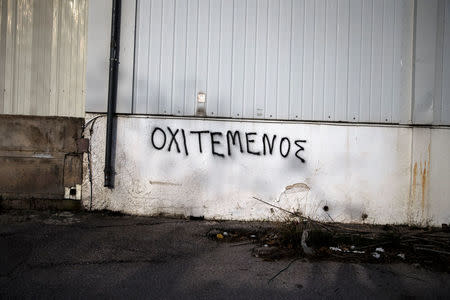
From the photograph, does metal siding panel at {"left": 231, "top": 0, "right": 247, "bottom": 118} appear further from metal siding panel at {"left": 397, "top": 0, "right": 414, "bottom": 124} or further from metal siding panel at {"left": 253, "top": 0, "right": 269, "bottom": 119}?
metal siding panel at {"left": 397, "top": 0, "right": 414, "bottom": 124}

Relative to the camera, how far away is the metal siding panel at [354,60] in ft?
15.5

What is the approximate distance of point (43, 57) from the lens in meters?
4.92

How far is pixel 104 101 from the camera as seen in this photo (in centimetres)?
471

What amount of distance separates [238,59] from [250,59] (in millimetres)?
185

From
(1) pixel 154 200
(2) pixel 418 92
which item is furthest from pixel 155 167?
(2) pixel 418 92

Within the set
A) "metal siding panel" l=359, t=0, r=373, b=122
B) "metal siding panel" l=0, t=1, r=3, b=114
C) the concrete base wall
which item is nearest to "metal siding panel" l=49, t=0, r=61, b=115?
the concrete base wall

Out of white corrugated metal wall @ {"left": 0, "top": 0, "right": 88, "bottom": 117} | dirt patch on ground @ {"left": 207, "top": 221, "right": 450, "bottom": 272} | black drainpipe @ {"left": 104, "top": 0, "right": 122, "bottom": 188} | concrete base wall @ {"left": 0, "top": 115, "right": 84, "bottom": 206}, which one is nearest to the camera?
dirt patch on ground @ {"left": 207, "top": 221, "right": 450, "bottom": 272}

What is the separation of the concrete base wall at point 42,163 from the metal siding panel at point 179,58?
1552 millimetres

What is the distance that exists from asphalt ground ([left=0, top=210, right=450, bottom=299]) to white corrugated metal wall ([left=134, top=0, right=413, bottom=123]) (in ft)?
A: 6.64

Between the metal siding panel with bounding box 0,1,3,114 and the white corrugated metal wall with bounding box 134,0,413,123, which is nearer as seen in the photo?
the white corrugated metal wall with bounding box 134,0,413,123

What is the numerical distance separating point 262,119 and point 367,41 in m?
2.01

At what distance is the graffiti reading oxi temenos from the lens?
15.5 ft

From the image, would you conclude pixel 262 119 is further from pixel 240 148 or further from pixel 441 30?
pixel 441 30

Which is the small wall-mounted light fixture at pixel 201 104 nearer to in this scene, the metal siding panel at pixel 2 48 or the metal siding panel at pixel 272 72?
the metal siding panel at pixel 272 72
